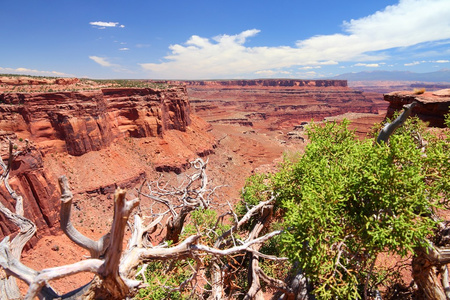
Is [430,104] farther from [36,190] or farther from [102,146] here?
[102,146]

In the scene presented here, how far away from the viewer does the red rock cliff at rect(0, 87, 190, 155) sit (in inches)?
955

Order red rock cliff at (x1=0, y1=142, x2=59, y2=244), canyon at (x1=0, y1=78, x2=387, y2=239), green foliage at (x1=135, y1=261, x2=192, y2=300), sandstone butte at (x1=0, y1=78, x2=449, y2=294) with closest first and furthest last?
green foliage at (x1=135, y1=261, x2=192, y2=300) < red rock cliff at (x1=0, y1=142, x2=59, y2=244) < sandstone butte at (x1=0, y1=78, x2=449, y2=294) < canyon at (x1=0, y1=78, x2=387, y2=239)

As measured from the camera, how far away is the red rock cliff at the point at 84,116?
79.6 feet

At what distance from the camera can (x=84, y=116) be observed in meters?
28.7

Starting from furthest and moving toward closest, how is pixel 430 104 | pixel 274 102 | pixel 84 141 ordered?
pixel 274 102 < pixel 84 141 < pixel 430 104

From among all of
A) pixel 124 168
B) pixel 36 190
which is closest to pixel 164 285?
pixel 36 190

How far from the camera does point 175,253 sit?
211 inches

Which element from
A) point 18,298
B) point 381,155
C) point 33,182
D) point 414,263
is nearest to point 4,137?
point 33,182

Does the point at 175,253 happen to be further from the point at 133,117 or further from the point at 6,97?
the point at 133,117

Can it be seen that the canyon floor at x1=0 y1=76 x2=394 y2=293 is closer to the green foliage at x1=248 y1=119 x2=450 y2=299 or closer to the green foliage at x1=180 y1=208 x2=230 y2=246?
the green foliage at x1=180 y1=208 x2=230 y2=246

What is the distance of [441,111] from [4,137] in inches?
1547

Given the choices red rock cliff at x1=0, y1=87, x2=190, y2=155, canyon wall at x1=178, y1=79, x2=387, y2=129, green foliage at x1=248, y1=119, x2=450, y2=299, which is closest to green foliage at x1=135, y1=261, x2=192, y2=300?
green foliage at x1=248, y1=119, x2=450, y2=299

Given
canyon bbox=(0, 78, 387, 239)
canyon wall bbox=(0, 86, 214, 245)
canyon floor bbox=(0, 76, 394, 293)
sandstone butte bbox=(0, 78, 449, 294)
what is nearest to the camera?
canyon floor bbox=(0, 76, 394, 293)

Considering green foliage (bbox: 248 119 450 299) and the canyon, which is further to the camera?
the canyon
